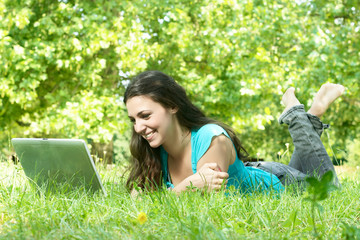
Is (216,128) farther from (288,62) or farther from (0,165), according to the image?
(288,62)

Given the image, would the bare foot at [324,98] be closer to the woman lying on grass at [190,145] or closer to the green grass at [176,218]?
the woman lying on grass at [190,145]

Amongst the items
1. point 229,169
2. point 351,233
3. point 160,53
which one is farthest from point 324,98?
point 160,53

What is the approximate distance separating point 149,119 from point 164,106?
191 millimetres

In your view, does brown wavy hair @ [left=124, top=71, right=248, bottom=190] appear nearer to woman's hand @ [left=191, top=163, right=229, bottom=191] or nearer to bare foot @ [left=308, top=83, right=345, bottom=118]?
woman's hand @ [left=191, top=163, right=229, bottom=191]

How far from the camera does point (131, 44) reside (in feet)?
26.6

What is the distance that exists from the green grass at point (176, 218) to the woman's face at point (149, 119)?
0.58 m

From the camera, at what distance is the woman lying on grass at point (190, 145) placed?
2.86m

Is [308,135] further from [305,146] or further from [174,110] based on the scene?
[174,110]

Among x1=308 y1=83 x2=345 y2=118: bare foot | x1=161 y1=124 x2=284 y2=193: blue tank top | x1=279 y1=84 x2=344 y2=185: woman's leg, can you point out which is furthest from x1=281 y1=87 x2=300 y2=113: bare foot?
x1=161 y1=124 x2=284 y2=193: blue tank top

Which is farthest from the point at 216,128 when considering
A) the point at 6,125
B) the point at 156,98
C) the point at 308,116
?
the point at 6,125

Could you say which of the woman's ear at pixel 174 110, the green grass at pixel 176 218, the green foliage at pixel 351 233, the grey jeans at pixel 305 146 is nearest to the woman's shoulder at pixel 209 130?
the woman's ear at pixel 174 110

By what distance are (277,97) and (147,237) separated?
9846 mm

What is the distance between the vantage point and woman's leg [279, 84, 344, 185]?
3525 millimetres

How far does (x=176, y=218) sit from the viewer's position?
1.89 meters
